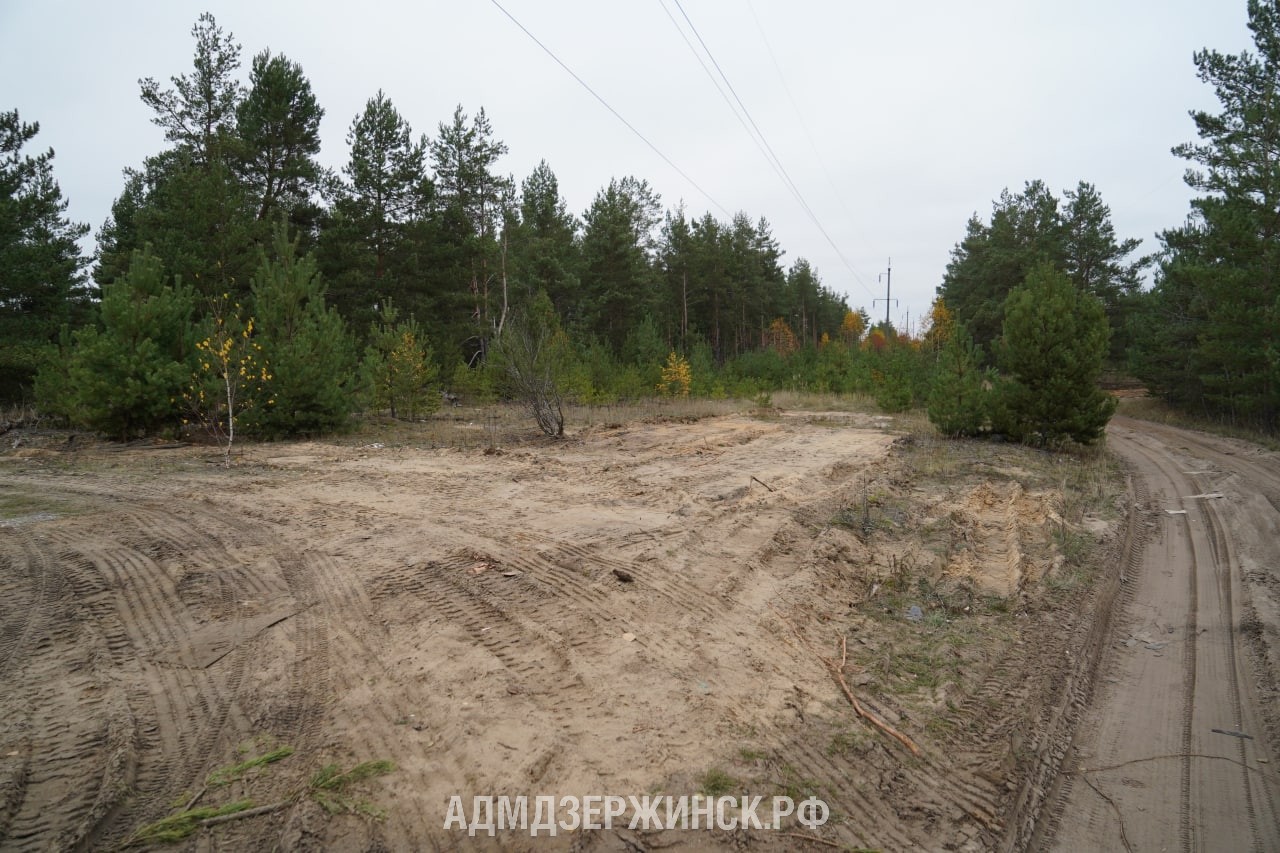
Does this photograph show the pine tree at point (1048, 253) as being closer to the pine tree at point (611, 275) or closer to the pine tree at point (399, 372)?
the pine tree at point (611, 275)

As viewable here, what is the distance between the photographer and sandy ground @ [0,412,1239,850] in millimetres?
3123

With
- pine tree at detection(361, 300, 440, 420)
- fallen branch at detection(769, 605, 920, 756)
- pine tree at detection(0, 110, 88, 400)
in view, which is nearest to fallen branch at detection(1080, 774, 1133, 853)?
fallen branch at detection(769, 605, 920, 756)

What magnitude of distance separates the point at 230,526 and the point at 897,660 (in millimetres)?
6943

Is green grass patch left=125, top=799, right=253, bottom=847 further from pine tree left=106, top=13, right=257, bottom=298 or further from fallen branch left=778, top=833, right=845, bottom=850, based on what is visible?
pine tree left=106, top=13, right=257, bottom=298

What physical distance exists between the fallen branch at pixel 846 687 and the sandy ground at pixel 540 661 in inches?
2.0

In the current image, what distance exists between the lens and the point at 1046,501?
9.56m

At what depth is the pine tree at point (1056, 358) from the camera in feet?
46.2

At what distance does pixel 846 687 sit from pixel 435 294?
2628 cm

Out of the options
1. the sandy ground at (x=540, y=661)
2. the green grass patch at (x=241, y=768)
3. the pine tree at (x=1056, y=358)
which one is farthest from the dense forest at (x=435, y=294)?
the green grass patch at (x=241, y=768)

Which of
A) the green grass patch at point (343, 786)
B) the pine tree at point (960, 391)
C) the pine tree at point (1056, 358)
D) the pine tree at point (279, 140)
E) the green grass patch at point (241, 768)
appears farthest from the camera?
the pine tree at point (279, 140)

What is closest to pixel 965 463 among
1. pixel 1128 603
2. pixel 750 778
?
pixel 1128 603

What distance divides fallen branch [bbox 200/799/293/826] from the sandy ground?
27 mm

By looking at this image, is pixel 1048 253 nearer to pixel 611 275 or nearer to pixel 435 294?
pixel 611 275

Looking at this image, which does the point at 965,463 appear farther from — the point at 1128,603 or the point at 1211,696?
the point at 1211,696
